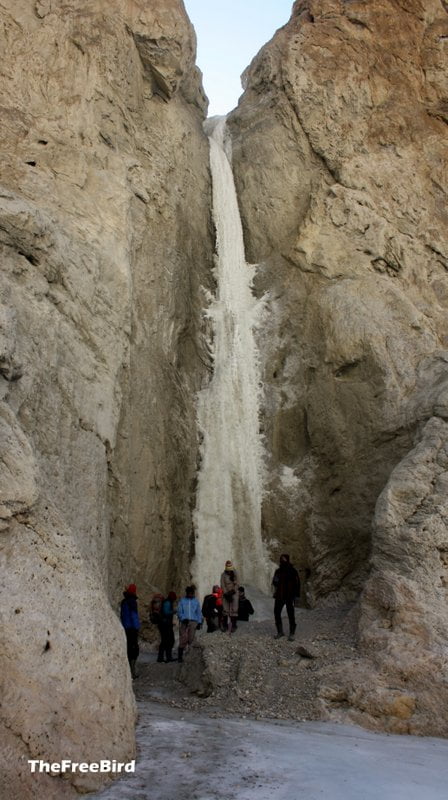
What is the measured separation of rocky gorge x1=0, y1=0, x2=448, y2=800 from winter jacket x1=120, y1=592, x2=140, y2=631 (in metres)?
0.79

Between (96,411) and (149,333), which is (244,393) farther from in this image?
(96,411)

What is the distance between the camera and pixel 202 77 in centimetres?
2733

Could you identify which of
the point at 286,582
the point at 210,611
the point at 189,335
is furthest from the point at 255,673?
the point at 189,335

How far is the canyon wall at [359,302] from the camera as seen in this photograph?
11633 mm

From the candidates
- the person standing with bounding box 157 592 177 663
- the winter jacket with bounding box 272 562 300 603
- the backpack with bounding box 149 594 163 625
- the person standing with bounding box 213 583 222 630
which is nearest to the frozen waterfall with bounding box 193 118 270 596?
the person standing with bounding box 213 583 222 630

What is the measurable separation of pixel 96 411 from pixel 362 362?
785 cm

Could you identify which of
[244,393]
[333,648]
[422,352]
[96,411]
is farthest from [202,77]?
[333,648]

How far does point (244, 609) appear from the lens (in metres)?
15.3

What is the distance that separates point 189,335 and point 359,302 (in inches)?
203

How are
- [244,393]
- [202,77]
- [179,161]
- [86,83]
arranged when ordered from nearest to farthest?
1. [86,83]
2. [244,393]
3. [179,161]
4. [202,77]

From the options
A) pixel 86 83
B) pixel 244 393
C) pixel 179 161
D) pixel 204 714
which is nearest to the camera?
pixel 204 714

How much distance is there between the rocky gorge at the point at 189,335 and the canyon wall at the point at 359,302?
66mm

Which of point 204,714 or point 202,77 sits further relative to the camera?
point 202,77

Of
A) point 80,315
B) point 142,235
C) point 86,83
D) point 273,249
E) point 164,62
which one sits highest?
point 164,62
